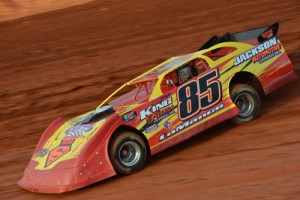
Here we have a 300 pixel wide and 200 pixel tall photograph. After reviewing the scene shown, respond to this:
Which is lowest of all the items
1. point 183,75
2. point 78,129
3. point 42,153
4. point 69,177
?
point 69,177

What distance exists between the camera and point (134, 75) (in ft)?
47.2

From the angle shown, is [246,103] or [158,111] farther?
[246,103]

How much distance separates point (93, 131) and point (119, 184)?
84 cm

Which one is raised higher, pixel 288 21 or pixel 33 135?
pixel 288 21

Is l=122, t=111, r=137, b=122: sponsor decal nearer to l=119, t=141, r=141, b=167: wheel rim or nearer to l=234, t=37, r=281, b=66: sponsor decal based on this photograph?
l=119, t=141, r=141, b=167: wheel rim

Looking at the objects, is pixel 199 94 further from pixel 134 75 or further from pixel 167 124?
pixel 134 75

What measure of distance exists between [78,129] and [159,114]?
1232 mm

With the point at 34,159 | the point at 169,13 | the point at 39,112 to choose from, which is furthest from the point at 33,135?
the point at 169,13

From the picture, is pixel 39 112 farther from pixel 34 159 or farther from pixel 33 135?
pixel 34 159

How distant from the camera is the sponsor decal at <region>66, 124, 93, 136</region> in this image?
29.8ft

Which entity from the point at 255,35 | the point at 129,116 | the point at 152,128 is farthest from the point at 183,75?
the point at 255,35

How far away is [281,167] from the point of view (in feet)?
27.3

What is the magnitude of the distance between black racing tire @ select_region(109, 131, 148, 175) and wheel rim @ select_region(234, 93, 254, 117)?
6.64 ft

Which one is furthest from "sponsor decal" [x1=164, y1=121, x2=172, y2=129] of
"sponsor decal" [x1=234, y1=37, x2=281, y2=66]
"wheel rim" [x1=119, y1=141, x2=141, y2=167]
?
"sponsor decal" [x1=234, y1=37, x2=281, y2=66]
